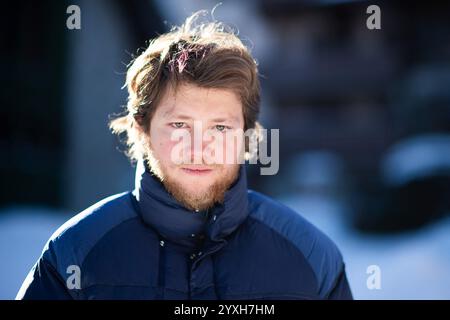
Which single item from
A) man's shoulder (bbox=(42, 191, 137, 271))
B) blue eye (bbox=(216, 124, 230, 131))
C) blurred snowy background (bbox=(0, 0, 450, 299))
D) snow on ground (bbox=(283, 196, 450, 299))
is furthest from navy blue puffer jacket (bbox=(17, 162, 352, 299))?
snow on ground (bbox=(283, 196, 450, 299))

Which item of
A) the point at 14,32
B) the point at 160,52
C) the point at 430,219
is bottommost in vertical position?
the point at 430,219

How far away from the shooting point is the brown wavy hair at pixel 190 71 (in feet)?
6.37

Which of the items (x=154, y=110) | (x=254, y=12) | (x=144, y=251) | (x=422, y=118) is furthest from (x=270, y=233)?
(x=254, y=12)

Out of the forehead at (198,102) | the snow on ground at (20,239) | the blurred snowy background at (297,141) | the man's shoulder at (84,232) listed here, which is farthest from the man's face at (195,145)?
the snow on ground at (20,239)

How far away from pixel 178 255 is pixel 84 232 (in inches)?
11.8

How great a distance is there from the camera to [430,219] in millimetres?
7496

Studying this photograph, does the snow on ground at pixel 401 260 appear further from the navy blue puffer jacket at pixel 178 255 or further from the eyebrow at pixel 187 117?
the eyebrow at pixel 187 117

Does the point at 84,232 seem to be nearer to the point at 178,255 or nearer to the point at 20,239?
the point at 178,255

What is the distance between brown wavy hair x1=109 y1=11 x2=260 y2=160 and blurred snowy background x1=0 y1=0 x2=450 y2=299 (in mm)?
1563

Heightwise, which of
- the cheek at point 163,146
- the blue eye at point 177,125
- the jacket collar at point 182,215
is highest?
the blue eye at point 177,125

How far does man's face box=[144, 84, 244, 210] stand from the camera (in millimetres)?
1900

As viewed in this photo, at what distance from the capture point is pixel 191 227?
1.89 metres
